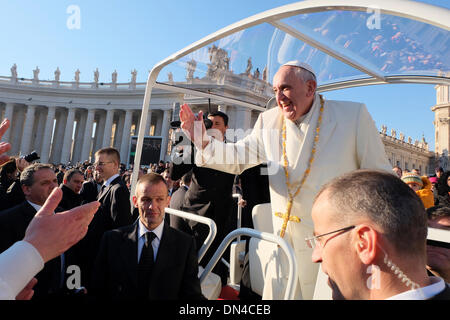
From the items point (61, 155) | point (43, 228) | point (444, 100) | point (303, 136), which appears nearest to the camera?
point (43, 228)

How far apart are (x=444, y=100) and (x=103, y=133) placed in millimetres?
53504

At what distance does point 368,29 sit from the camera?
10.4ft

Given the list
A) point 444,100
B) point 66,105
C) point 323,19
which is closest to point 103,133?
point 66,105

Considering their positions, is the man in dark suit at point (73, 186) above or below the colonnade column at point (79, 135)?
below

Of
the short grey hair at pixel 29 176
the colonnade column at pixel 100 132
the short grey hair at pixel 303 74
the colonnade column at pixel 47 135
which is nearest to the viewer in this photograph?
the short grey hair at pixel 303 74

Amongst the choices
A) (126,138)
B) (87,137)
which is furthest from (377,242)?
(87,137)

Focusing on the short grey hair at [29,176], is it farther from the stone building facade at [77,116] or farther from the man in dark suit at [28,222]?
the stone building facade at [77,116]

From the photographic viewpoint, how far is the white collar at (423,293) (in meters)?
1.17

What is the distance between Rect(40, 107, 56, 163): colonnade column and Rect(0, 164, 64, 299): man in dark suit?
186ft

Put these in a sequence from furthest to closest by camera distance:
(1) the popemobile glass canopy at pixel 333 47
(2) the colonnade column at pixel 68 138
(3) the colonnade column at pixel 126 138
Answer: (2) the colonnade column at pixel 68 138 < (3) the colonnade column at pixel 126 138 < (1) the popemobile glass canopy at pixel 333 47

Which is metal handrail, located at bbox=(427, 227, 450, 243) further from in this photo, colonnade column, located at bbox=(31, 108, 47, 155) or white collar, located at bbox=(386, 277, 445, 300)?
colonnade column, located at bbox=(31, 108, 47, 155)

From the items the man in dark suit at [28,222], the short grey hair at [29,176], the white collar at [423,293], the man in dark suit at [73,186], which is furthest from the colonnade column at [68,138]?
the white collar at [423,293]

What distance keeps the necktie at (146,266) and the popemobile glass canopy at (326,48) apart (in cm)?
235
